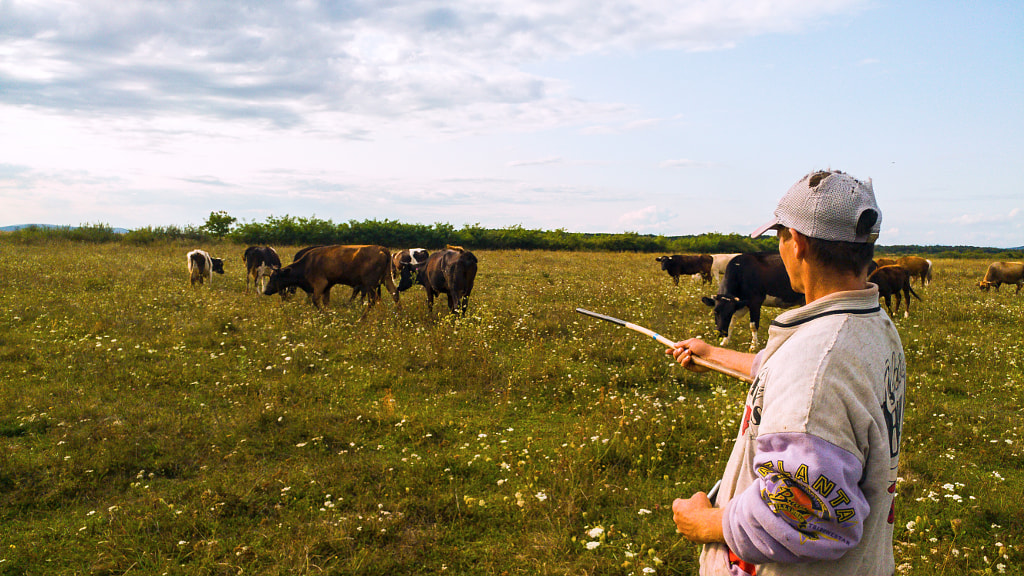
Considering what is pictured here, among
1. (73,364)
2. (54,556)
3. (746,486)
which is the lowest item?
(54,556)

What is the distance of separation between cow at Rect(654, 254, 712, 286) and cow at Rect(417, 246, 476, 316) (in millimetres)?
14102

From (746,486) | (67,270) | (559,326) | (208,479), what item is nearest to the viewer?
(746,486)

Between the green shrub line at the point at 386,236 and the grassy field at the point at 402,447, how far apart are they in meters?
32.1

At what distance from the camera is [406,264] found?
17672 millimetres

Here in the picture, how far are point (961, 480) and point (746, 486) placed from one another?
514cm

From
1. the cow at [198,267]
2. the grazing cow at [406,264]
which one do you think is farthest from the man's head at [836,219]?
the cow at [198,267]

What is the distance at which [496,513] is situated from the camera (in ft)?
16.2

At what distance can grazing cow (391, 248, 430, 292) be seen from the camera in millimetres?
16891

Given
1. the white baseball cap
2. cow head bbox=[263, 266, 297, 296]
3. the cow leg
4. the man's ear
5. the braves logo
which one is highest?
the white baseball cap

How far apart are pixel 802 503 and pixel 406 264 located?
16610 mm

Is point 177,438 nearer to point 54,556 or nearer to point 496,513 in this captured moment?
point 54,556

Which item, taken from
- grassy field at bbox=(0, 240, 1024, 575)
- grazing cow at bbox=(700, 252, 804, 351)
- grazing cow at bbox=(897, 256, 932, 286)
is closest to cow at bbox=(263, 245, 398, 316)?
grassy field at bbox=(0, 240, 1024, 575)

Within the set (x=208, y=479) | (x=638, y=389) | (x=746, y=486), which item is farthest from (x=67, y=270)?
(x=746, y=486)

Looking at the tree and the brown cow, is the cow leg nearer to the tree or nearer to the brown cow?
the brown cow
